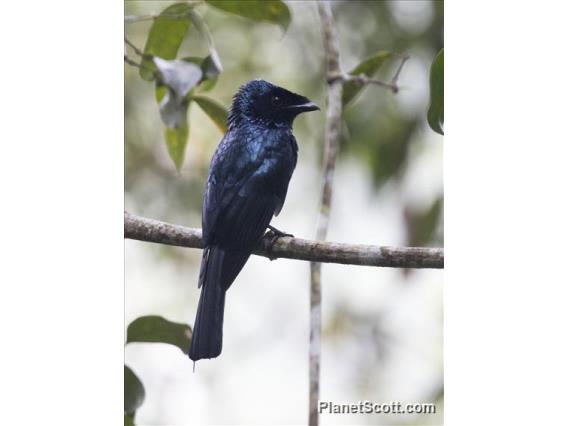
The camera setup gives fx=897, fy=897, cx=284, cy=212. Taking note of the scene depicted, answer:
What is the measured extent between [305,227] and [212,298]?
2.06 feet

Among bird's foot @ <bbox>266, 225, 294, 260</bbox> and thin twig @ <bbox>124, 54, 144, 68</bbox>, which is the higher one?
thin twig @ <bbox>124, 54, 144, 68</bbox>

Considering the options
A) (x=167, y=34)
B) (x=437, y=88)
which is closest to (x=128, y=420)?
(x=167, y=34)

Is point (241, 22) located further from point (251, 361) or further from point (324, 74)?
point (251, 361)

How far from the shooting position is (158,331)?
387 cm

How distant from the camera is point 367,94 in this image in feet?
16.3

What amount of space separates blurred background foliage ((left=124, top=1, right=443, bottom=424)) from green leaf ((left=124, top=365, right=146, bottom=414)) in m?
0.12

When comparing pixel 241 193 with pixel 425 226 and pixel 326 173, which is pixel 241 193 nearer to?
pixel 326 173

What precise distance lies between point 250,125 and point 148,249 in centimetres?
81

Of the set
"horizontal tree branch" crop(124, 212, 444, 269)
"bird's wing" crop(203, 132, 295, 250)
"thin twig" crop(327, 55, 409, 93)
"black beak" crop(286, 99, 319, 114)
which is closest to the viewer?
"horizontal tree branch" crop(124, 212, 444, 269)

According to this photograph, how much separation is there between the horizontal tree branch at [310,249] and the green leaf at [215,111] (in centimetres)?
68

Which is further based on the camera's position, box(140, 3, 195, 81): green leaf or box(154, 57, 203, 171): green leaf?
box(140, 3, 195, 81): green leaf

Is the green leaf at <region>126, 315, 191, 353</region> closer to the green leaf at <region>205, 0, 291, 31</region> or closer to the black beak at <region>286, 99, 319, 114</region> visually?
the black beak at <region>286, 99, 319, 114</region>

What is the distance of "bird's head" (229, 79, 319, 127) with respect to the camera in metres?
4.46

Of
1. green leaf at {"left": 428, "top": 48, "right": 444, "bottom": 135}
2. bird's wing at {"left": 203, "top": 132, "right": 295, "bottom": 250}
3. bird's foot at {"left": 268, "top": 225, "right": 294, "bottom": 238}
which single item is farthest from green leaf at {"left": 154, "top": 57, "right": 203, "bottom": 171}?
green leaf at {"left": 428, "top": 48, "right": 444, "bottom": 135}
